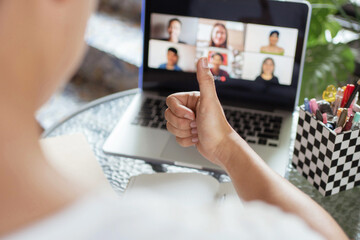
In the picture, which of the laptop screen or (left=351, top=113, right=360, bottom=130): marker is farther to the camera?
the laptop screen

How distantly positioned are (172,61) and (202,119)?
0.40 metres

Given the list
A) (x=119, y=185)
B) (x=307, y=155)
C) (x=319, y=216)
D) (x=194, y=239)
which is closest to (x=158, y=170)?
(x=119, y=185)

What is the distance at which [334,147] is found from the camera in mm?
837

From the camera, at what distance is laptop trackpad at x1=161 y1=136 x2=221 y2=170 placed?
3.19 feet

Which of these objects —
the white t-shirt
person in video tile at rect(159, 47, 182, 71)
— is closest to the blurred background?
person in video tile at rect(159, 47, 182, 71)

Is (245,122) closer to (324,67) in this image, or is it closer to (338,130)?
(338,130)

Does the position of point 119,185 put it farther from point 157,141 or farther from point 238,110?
point 238,110

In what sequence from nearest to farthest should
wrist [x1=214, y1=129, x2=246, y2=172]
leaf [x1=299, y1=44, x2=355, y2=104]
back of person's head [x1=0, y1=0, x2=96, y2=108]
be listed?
1. back of person's head [x1=0, y1=0, x2=96, y2=108]
2. wrist [x1=214, y1=129, x2=246, y2=172]
3. leaf [x1=299, y1=44, x2=355, y2=104]

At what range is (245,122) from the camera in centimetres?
112

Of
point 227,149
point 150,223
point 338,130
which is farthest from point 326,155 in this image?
point 150,223

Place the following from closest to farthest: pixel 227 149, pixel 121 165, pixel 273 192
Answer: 1. pixel 273 192
2. pixel 227 149
3. pixel 121 165

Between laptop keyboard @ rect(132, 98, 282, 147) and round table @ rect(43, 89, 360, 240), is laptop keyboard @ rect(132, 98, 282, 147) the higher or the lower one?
the higher one

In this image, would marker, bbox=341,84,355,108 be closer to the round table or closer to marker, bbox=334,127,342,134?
marker, bbox=334,127,342,134

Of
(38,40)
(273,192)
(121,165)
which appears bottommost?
(121,165)
